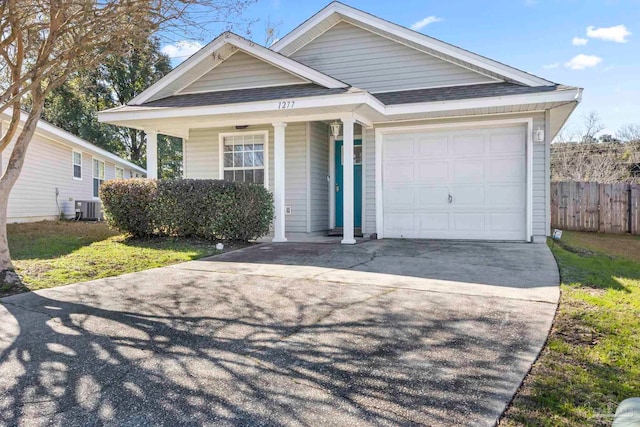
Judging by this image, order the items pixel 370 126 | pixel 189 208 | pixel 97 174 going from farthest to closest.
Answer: pixel 97 174 < pixel 370 126 < pixel 189 208

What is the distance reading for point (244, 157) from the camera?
11.4 m

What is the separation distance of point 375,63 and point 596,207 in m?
8.45

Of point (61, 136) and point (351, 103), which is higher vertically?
point (61, 136)

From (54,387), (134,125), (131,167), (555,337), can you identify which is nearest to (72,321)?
(54,387)

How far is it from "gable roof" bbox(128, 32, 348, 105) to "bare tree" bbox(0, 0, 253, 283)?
2226 millimetres

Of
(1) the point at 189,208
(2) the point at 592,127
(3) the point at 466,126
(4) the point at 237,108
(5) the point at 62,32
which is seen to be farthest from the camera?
(2) the point at 592,127

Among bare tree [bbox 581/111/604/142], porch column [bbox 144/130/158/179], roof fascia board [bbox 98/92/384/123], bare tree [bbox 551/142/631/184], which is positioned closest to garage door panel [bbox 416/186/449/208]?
roof fascia board [bbox 98/92/384/123]

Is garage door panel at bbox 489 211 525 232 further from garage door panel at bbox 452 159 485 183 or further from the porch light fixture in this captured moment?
the porch light fixture

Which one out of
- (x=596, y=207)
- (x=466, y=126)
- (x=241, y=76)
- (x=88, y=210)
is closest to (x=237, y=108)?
(x=241, y=76)

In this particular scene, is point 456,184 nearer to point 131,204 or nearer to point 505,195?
point 505,195

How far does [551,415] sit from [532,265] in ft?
15.3

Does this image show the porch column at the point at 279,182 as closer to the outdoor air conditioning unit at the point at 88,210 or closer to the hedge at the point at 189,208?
the hedge at the point at 189,208

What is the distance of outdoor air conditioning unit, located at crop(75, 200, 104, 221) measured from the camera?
1772 centimetres

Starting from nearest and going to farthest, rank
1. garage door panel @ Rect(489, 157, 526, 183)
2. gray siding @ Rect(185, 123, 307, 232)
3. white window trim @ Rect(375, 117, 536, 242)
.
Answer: white window trim @ Rect(375, 117, 536, 242), garage door panel @ Rect(489, 157, 526, 183), gray siding @ Rect(185, 123, 307, 232)
